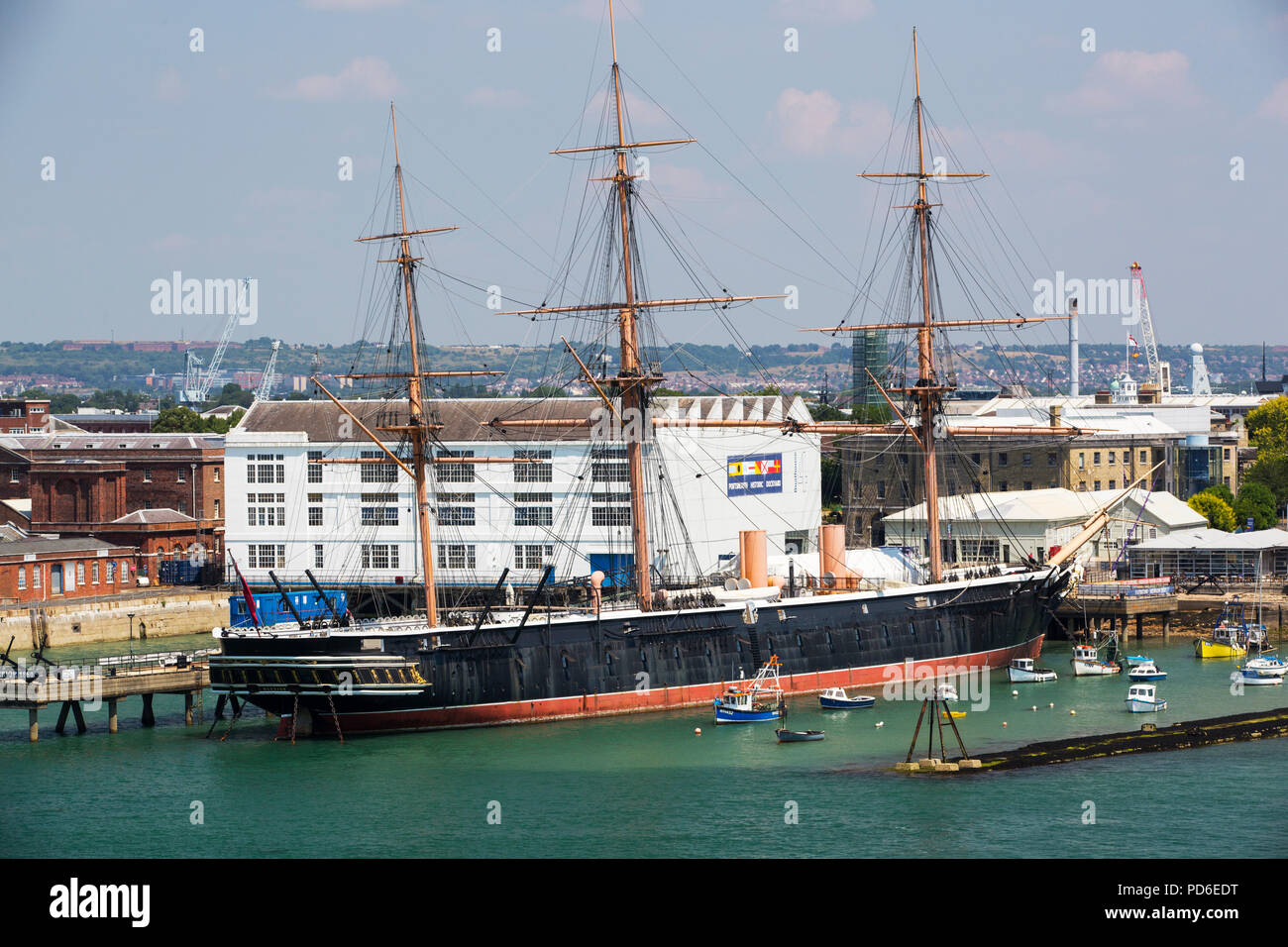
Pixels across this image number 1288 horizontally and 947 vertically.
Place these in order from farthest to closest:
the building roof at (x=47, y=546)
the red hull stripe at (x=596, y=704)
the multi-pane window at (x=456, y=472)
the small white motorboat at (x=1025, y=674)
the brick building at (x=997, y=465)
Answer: the brick building at (x=997, y=465)
the multi-pane window at (x=456, y=472)
the building roof at (x=47, y=546)
the small white motorboat at (x=1025, y=674)
the red hull stripe at (x=596, y=704)

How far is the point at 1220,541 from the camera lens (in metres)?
79.1

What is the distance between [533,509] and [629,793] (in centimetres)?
3792

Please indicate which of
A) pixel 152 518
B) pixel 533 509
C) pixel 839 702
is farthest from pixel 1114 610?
pixel 152 518

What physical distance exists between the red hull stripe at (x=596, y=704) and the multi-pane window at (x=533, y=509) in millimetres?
24259

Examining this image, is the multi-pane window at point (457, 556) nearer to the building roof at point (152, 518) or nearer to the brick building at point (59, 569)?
the brick building at point (59, 569)

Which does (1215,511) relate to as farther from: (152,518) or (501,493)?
(152,518)

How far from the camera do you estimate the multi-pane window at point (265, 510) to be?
8262cm

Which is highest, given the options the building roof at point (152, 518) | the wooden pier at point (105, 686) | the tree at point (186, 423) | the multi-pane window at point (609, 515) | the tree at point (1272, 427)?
the tree at point (186, 423)

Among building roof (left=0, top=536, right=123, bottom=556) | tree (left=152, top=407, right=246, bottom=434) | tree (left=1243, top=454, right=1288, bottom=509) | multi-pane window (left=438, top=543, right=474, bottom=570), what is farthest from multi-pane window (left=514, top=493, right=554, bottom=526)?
tree (left=152, top=407, right=246, bottom=434)

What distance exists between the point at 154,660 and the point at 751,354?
23.7 meters

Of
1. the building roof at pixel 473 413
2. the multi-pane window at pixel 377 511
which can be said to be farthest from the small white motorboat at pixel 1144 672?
the multi-pane window at pixel 377 511

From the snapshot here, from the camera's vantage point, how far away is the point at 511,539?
7875cm
